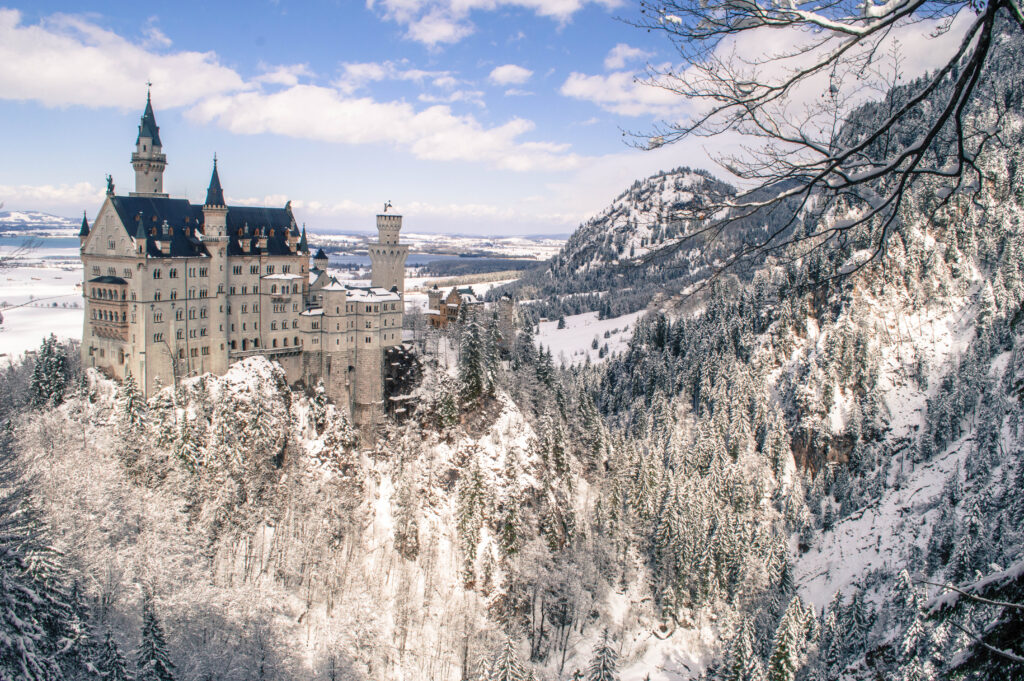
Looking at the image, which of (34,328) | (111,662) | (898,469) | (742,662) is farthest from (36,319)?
(898,469)

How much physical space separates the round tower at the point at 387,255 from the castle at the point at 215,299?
314 mm

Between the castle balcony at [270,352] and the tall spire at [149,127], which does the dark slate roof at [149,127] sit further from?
the castle balcony at [270,352]

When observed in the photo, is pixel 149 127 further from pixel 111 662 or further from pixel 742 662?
pixel 742 662

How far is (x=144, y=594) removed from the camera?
114 feet

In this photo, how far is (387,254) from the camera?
223ft

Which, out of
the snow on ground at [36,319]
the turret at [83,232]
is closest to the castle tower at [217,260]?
the turret at [83,232]

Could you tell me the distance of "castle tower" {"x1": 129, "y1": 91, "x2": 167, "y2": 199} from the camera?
54250mm

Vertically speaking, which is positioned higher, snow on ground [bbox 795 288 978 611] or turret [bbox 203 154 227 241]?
turret [bbox 203 154 227 241]

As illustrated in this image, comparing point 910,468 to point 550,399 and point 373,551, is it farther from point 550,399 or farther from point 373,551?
point 373,551

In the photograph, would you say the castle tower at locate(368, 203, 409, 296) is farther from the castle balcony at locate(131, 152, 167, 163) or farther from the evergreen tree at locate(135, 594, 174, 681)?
the evergreen tree at locate(135, 594, 174, 681)

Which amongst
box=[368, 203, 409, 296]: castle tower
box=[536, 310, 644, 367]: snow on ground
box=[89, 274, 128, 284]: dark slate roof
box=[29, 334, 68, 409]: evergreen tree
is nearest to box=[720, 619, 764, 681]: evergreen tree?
box=[368, 203, 409, 296]: castle tower

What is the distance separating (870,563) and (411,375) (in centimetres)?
6063

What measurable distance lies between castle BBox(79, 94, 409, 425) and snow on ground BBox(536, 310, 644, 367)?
8810 centimetres

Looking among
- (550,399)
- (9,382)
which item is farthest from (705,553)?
(9,382)
